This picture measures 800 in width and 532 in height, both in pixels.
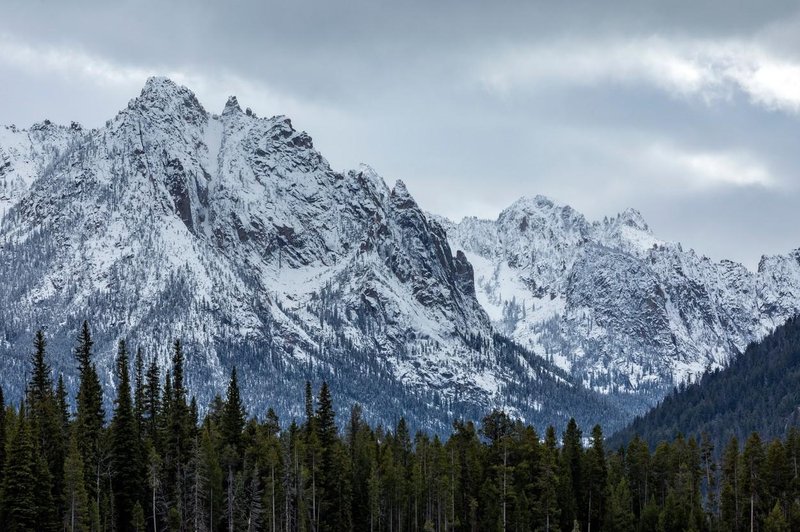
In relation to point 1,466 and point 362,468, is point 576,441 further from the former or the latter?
point 1,466

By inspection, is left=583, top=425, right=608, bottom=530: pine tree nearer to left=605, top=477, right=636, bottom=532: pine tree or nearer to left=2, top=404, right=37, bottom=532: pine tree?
left=605, top=477, right=636, bottom=532: pine tree

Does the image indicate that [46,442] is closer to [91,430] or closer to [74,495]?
[91,430]

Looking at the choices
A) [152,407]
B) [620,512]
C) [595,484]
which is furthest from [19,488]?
[595,484]

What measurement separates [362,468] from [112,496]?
38.8m

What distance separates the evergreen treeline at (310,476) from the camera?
376 ft

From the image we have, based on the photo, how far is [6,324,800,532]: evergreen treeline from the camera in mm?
114500

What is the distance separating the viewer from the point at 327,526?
135250 mm

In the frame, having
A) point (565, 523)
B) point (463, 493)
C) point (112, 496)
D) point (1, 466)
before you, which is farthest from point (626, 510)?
point (1, 466)

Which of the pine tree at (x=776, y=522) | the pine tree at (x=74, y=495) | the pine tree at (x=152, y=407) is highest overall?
the pine tree at (x=152, y=407)

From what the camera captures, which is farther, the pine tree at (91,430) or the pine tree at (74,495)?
the pine tree at (91,430)

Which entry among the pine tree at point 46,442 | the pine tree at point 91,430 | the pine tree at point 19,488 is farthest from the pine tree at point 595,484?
the pine tree at point 19,488

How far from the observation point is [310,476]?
132250 millimetres

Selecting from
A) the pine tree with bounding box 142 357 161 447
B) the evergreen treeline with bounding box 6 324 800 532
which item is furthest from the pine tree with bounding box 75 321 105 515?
the pine tree with bounding box 142 357 161 447

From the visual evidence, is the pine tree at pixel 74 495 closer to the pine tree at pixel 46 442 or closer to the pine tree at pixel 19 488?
the pine tree at pixel 46 442
